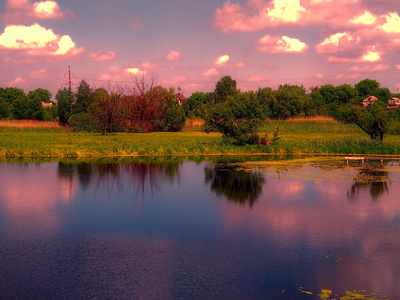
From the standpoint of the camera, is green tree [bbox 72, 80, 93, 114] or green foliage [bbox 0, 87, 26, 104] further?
green foliage [bbox 0, 87, 26, 104]

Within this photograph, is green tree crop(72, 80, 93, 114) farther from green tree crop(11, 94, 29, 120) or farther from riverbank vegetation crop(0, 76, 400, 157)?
green tree crop(11, 94, 29, 120)

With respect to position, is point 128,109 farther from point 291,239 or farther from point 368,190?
point 291,239

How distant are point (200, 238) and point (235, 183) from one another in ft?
39.8

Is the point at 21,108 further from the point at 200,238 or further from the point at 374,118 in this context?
the point at 200,238

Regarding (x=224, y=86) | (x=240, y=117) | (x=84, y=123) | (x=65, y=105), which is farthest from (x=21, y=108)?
(x=240, y=117)

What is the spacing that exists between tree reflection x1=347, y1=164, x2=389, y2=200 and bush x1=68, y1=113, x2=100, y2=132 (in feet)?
166

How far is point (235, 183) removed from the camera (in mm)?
27328

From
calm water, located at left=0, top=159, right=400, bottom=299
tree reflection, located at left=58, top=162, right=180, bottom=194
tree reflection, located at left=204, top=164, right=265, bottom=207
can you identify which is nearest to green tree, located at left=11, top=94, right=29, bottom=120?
tree reflection, located at left=58, top=162, right=180, bottom=194

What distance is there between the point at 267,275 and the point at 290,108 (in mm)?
87226

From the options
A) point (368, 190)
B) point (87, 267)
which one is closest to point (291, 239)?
point (87, 267)

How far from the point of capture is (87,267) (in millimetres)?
12578

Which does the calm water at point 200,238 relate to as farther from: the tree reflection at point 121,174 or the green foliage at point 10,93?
the green foliage at point 10,93

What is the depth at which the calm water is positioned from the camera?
1134 centimetres

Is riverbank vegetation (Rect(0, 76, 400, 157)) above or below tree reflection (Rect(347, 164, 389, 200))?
above
